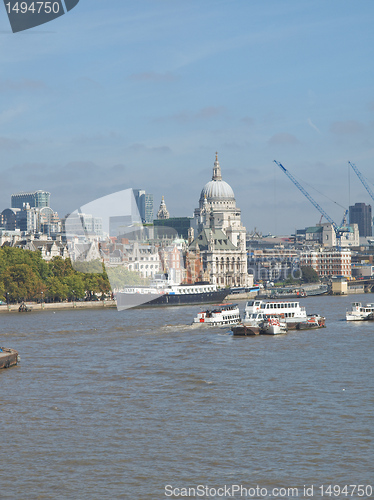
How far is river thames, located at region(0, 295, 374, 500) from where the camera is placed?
19734mm

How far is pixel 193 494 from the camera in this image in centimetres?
1872

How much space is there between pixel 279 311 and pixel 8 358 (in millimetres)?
25126

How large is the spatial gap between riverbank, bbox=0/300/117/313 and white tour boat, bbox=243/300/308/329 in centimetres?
3719

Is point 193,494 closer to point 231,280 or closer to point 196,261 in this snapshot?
point 196,261

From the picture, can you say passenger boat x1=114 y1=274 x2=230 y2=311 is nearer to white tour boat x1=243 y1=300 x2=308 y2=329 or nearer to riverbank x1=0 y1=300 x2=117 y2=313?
riverbank x1=0 y1=300 x2=117 y2=313

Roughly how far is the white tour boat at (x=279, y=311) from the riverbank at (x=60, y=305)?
3719 centimetres

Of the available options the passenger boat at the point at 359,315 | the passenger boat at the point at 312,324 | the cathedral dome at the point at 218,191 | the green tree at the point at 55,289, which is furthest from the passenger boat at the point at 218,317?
the cathedral dome at the point at 218,191

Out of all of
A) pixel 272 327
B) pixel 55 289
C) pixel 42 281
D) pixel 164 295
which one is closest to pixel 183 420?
pixel 272 327

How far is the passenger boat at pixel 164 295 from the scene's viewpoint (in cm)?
8706

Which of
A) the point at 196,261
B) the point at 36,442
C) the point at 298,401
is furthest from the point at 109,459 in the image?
the point at 196,261

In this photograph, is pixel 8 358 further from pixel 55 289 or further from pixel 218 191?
pixel 218 191

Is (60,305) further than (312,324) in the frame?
Yes

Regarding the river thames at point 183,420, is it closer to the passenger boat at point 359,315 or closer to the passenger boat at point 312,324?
the passenger boat at point 312,324

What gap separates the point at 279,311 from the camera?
57.8 metres
